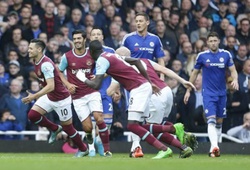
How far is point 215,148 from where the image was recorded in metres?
21.4

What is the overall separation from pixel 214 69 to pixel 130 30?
223 inches

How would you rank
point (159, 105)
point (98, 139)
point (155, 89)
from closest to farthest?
point (155, 89) → point (159, 105) → point (98, 139)

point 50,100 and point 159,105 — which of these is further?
point 50,100

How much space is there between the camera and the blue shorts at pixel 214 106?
71.3 ft

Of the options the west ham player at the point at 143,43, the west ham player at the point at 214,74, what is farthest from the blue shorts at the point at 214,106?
the west ham player at the point at 143,43

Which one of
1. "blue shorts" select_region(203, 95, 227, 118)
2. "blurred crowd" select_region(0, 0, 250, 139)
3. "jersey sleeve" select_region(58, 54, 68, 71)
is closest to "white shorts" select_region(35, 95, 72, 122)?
"jersey sleeve" select_region(58, 54, 68, 71)

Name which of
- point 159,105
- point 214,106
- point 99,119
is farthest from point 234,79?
point 99,119

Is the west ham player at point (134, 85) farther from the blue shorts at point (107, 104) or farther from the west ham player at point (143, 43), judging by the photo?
the blue shorts at point (107, 104)

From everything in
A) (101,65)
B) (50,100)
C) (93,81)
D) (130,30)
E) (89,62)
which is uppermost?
(130,30)

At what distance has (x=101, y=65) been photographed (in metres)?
18.2

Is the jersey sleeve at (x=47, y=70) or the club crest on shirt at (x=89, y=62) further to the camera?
the club crest on shirt at (x=89, y=62)

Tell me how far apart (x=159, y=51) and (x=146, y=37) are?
0.39m

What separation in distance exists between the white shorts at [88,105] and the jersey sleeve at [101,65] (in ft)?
7.17

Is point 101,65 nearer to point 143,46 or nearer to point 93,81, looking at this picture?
point 93,81
